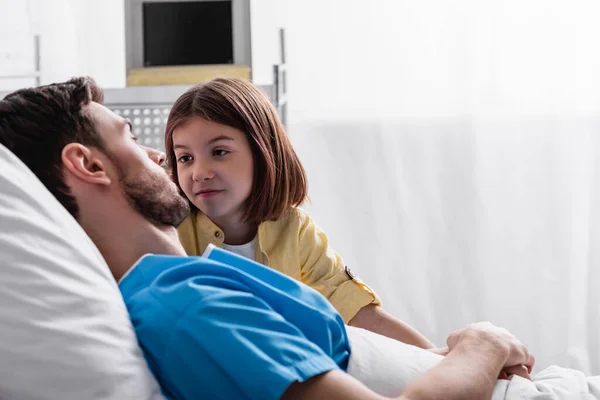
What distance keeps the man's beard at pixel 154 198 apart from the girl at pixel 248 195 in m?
0.47

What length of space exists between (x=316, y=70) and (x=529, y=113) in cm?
74

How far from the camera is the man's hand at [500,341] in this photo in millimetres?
943

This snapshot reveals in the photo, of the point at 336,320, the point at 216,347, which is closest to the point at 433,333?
the point at 336,320

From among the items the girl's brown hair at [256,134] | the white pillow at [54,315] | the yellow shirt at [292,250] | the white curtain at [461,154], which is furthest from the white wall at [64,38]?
the white pillow at [54,315]

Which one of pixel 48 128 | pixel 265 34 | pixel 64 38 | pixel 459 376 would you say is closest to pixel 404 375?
pixel 459 376

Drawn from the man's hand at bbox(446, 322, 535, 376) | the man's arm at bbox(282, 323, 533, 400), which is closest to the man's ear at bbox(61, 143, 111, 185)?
the man's arm at bbox(282, 323, 533, 400)

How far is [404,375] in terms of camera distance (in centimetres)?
89

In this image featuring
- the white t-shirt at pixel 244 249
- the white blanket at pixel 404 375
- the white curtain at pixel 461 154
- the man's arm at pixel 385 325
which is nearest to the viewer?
the white blanket at pixel 404 375

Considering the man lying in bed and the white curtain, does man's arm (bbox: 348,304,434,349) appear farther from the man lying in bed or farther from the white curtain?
the white curtain

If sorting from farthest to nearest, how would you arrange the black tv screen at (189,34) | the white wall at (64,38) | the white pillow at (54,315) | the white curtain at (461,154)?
the white wall at (64,38) → the white curtain at (461,154) → the black tv screen at (189,34) → the white pillow at (54,315)

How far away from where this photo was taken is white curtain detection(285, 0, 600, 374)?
2.49 meters

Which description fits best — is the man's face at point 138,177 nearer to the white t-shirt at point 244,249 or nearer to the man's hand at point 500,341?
the man's hand at point 500,341

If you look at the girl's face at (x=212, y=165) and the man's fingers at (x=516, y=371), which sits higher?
the girl's face at (x=212, y=165)

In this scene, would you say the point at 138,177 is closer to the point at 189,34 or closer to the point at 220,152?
the point at 220,152
